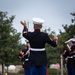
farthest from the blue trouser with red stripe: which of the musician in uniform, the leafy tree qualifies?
the leafy tree

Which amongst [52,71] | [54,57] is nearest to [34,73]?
[52,71]

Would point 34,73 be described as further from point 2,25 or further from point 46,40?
point 2,25

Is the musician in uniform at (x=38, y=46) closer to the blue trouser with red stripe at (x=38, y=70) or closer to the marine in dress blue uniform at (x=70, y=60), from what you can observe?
the blue trouser with red stripe at (x=38, y=70)

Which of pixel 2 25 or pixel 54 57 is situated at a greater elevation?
pixel 2 25

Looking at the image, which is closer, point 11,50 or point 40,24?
point 40,24

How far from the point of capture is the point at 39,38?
10242mm

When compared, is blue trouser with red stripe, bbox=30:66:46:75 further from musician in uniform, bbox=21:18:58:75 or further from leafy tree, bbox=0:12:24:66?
leafy tree, bbox=0:12:24:66

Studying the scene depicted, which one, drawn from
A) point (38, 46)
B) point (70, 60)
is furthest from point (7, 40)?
point (38, 46)

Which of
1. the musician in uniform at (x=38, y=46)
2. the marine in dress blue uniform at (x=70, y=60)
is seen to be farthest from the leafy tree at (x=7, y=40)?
the musician in uniform at (x=38, y=46)

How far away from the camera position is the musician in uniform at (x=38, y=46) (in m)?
10.1

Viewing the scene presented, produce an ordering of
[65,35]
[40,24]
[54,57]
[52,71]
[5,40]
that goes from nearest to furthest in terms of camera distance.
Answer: [40,24], [65,35], [5,40], [52,71], [54,57]

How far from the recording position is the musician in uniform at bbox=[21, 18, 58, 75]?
10.1 meters

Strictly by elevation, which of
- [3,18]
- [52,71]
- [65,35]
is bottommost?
[52,71]

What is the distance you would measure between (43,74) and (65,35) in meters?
29.4
